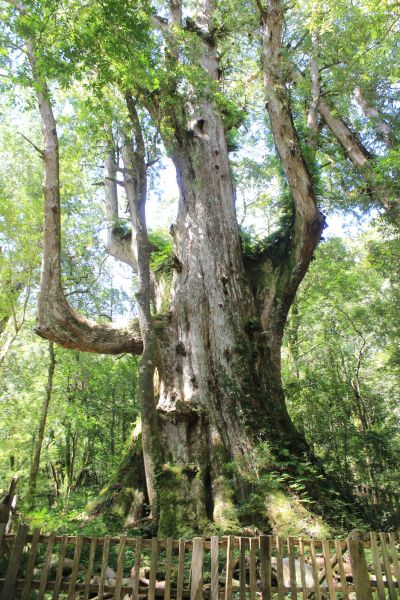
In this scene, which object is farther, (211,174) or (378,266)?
(378,266)

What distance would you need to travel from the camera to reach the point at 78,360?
1219 cm

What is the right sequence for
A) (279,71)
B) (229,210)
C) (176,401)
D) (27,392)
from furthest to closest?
(27,392)
(229,210)
(279,71)
(176,401)

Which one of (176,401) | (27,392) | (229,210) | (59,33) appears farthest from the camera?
(27,392)

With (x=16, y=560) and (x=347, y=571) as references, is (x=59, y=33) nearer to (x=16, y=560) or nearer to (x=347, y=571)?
(x=16, y=560)

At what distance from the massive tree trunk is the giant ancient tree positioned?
21 millimetres

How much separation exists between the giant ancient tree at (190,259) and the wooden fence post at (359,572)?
215 cm

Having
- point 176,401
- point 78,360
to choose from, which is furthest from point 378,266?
point 78,360

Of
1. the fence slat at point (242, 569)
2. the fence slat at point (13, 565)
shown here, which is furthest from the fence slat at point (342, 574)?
the fence slat at point (13, 565)

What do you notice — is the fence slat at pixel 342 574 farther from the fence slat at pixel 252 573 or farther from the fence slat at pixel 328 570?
the fence slat at pixel 252 573

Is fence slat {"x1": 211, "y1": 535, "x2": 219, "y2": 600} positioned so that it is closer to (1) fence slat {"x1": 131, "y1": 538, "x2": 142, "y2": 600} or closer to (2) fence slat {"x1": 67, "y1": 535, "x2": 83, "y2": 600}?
(1) fence slat {"x1": 131, "y1": 538, "x2": 142, "y2": 600}

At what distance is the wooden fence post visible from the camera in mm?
3354

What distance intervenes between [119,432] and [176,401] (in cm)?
740

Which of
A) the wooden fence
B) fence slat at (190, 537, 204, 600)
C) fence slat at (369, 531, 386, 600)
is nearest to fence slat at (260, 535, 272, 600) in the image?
the wooden fence

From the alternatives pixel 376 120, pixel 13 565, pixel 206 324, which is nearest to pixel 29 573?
pixel 13 565
